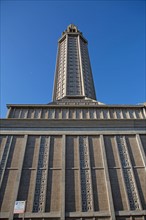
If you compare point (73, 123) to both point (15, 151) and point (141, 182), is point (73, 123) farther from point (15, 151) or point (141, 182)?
point (141, 182)

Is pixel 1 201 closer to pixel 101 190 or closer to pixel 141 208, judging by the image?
pixel 101 190

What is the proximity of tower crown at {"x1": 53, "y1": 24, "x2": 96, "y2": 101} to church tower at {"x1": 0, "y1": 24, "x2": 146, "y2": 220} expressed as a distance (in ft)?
30.1

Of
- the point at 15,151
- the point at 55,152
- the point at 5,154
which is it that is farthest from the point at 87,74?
the point at 5,154

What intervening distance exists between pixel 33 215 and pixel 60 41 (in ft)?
141

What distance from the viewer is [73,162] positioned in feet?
55.8

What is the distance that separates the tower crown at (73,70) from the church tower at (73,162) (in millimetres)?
9174

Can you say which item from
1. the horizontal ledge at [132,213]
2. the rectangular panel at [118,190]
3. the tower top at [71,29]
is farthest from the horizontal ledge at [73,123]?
the tower top at [71,29]

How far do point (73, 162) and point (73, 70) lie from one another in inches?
939

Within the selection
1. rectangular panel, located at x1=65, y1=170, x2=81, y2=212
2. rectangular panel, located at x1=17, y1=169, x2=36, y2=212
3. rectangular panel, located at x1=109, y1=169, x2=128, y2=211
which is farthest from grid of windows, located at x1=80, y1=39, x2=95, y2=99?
rectangular panel, located at x1=17, y1=169, x2=36, y2=212

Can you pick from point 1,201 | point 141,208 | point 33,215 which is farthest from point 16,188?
point 141,208

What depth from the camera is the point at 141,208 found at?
14.2 m

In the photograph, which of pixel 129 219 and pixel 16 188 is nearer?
pixel 129 219

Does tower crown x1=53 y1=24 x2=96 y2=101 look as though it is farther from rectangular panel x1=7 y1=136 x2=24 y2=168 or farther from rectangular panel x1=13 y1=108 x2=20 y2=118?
rectangular panel x1=7 y1=136 x2=24 y2=168

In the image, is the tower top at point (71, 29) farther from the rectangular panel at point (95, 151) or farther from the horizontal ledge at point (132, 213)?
the horizontal ledge at point (132, 213)
